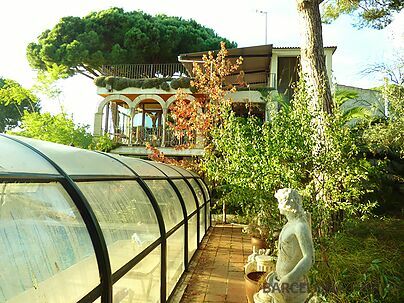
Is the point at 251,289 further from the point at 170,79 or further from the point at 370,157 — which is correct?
the point at 170,79

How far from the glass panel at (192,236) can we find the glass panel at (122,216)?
8.70ft

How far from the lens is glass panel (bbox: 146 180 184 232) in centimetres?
484

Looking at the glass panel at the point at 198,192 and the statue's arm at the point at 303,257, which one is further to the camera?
the glass panel at the point at 198,192

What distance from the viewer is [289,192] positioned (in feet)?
9.36

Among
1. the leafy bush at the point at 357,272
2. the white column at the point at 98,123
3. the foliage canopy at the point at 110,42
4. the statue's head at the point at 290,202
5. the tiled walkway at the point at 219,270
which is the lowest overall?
the tiled walkway at the point at 219,270

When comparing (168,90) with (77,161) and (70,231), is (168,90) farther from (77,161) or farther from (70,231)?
(70,231)

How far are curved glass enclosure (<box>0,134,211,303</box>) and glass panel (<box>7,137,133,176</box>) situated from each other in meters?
Answer: 0.01

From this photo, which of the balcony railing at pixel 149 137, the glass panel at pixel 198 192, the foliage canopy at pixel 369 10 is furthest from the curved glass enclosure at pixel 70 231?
the balcony railing at pixel 149 137

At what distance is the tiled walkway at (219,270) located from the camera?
5078mm

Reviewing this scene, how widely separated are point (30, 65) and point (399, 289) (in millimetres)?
26393

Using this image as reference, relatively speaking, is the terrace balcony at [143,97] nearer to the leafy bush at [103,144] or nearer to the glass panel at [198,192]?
the leafy bush at [103,144]

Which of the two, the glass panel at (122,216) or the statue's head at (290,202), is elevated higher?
the statue's head at (290,202)

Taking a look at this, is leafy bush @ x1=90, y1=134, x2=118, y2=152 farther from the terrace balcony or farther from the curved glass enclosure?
the curved glass enclosure

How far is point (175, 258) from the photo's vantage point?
5246 mm
